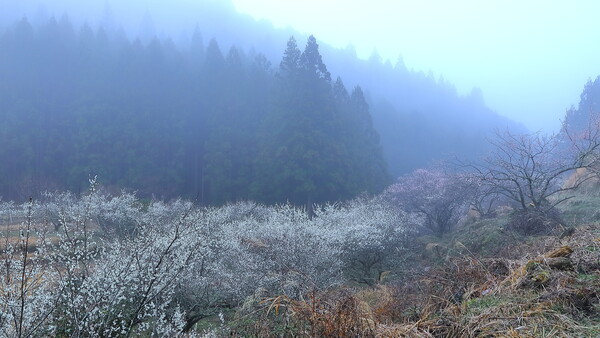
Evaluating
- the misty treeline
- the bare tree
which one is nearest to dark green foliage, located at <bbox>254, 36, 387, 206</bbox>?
the misty treeline

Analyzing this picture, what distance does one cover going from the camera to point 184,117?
43125 mm

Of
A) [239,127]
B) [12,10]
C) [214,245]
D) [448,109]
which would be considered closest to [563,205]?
[214,245]

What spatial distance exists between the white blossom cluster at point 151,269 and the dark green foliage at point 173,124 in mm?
16792

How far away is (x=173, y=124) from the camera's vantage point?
4256 centimetres

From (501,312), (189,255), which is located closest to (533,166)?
(501,312)

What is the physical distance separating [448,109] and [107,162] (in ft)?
245

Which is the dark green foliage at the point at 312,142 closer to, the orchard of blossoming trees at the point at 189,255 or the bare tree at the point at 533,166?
the orchard of blossoming trees at the point at 189,255

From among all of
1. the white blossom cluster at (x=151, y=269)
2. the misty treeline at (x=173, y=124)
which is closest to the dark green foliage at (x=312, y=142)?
the misty treeline at (x=173, y=124)

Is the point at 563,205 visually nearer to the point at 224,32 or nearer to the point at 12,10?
the point at 224,32

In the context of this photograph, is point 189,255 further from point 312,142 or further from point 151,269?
point 312,142

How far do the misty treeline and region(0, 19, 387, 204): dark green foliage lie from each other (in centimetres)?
13

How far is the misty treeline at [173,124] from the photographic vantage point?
34.4 meters

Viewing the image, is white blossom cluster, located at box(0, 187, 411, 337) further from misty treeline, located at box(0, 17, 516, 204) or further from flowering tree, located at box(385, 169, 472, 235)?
misty treeline, located at box(0, 17, 516, 204)

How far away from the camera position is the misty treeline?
34.4 meters
